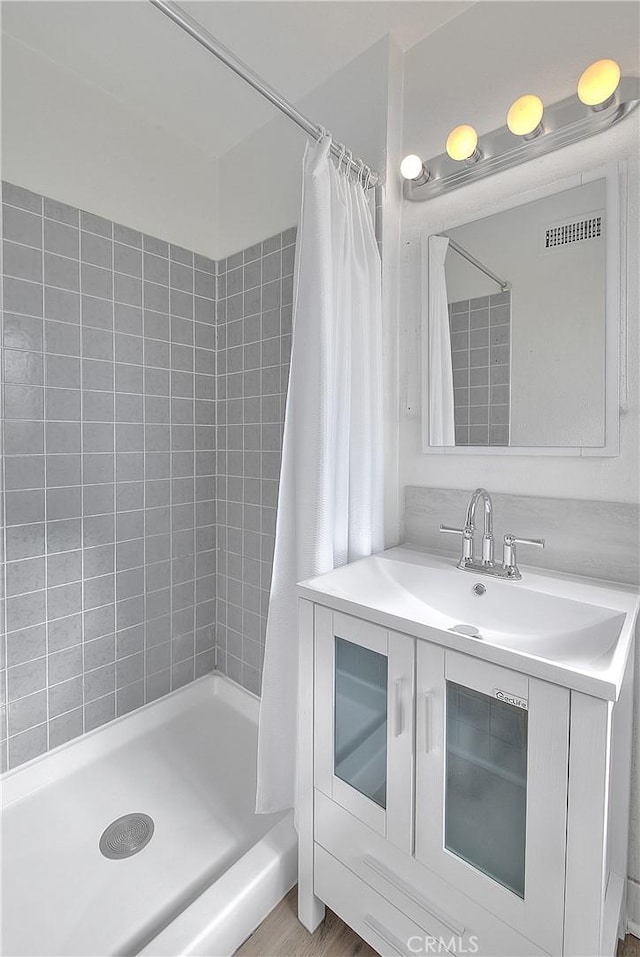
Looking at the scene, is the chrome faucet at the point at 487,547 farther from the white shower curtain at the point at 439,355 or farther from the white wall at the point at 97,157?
the white wall at the point at 97,157

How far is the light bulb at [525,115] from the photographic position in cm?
118

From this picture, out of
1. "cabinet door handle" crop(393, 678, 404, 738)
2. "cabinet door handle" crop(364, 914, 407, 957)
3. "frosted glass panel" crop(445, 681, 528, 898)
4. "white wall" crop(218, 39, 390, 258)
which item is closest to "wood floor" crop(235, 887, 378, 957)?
"cabinet door handle" crop(364, 914, 407, 957)

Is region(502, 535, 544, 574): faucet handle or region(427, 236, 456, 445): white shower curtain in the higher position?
region(427, 236, 456, 445): white shower curtain

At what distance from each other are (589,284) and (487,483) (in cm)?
60

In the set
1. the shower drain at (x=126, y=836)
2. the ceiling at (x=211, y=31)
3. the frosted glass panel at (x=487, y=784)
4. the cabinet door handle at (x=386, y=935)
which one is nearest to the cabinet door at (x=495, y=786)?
the frosted glass panel at (x=487, y=784)

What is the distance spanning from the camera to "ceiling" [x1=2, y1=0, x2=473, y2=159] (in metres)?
1.42

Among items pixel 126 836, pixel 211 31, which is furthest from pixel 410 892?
pixel 211 31

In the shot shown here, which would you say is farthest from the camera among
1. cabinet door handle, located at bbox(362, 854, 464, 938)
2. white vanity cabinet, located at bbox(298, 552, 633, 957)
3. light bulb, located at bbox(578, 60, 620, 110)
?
light bulb, located at bbox(578, 60, 620, 110)

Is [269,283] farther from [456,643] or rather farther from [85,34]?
[456,643]

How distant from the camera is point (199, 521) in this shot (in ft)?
7.02

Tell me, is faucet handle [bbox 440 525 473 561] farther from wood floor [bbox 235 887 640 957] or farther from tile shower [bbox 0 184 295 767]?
wood floor [bbox 235 887 640 957]

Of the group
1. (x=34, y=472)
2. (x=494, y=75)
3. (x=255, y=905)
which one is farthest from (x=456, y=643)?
(x=494, y=75)

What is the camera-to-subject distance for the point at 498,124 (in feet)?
4.41

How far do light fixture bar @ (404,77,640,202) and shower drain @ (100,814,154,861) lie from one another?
7.45ft
